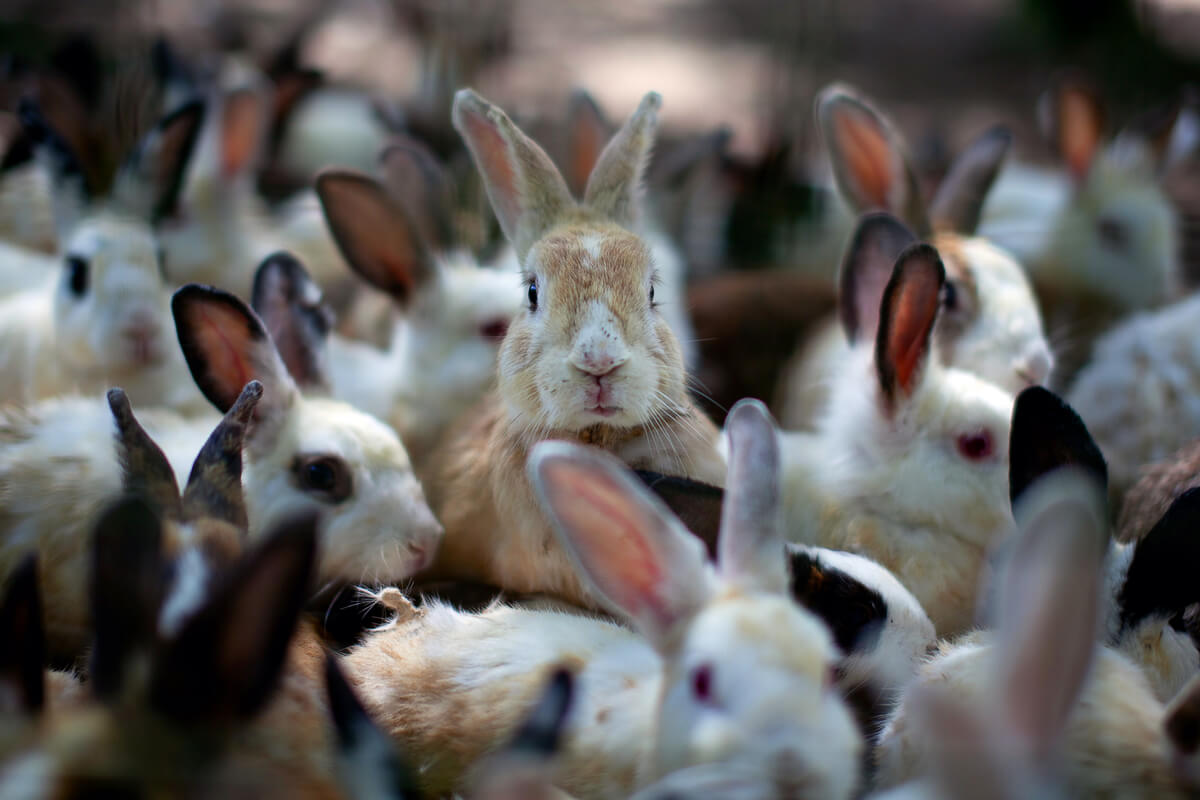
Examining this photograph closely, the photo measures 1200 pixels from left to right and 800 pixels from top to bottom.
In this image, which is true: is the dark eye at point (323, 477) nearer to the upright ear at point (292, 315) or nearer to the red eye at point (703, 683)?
the upright ear at point (292, 315)

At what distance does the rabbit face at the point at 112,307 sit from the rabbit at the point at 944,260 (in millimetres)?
1271

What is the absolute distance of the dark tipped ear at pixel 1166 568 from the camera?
1325mm

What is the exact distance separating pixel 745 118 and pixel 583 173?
6.45 ft

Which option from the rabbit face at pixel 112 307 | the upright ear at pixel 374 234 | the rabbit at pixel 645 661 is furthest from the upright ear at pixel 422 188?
the rabbit at pixel 645 661

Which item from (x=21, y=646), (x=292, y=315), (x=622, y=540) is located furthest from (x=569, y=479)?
(x=292, y=315)

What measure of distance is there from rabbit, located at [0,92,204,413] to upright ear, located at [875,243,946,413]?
1.25 m

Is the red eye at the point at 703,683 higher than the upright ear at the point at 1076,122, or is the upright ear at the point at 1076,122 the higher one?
the upright ear at the point at 1076,122

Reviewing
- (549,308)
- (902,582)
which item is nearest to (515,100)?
(549,308)

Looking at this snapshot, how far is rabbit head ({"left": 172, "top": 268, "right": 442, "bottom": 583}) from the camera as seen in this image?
1584 mm

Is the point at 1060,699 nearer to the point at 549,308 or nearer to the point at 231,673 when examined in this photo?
the point at 231,673

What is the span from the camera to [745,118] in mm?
4148

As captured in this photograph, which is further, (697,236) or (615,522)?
(697,236)

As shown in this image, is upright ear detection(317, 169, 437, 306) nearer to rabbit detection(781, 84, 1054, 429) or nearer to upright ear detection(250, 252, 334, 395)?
upright ear detection(250, 252, 334, 395)

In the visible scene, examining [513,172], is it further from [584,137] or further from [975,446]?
[975,446]
